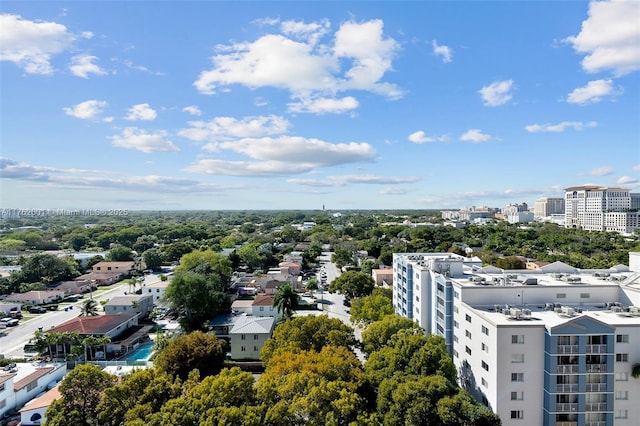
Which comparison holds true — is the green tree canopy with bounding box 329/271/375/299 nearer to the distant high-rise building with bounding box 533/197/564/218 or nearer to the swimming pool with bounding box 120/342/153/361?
the swimming pool with bounding box 120/342/153/361

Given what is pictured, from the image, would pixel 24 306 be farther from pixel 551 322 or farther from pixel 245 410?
pixel 551 322

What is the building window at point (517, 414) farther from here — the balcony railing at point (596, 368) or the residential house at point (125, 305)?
the residential house at point (125, 305)

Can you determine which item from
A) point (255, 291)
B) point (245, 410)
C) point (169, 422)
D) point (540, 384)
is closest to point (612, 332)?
point (540, 384)

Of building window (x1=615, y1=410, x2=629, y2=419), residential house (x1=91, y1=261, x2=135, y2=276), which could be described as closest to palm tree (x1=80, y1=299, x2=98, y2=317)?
residential house (x1=91, y1=261, x2=135, y2=276)

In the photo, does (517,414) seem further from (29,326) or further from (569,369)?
(29,326)

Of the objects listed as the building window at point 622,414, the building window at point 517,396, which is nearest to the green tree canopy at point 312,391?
the building window at point 517,396

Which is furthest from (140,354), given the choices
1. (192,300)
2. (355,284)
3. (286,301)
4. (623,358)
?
(623,358)
